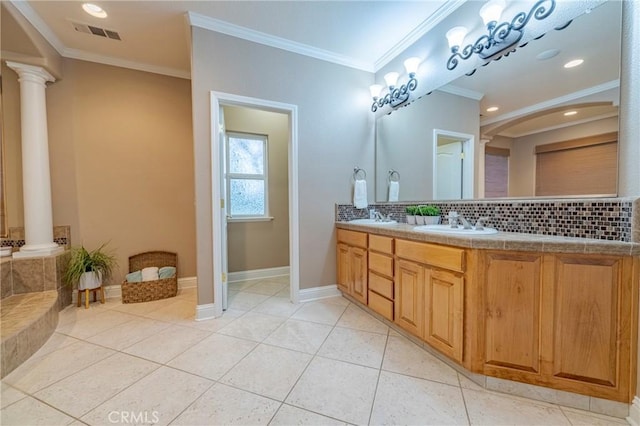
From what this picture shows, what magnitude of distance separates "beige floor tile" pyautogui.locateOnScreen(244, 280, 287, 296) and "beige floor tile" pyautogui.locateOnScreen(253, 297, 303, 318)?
25 cm

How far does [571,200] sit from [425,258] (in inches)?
34.4

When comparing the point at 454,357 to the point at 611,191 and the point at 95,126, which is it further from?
the point at 95,126

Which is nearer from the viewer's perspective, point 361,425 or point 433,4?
point 361,425

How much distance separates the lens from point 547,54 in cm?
155

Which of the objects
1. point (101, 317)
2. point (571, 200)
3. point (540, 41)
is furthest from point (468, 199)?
point (101, 317)

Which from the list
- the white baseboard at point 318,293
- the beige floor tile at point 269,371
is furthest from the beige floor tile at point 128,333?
the white baseboard at point 318,293

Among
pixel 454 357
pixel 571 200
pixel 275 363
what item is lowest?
pixel 275 363

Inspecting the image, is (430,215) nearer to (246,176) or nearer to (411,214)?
(411,214)

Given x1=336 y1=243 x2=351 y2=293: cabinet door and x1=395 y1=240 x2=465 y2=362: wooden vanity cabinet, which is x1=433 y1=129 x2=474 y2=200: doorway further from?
x1=336 y1=243 x2=351 y2=293: cabinet door

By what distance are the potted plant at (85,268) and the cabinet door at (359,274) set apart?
268cm

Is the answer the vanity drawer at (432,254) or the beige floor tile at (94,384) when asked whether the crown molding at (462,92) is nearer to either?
the vanity drawer at (432,254)

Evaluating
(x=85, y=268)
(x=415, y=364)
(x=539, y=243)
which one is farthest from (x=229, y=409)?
(x=85, y=268)

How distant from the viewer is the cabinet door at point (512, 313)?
1312mm

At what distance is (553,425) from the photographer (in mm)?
1168
